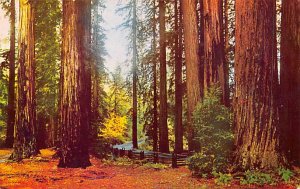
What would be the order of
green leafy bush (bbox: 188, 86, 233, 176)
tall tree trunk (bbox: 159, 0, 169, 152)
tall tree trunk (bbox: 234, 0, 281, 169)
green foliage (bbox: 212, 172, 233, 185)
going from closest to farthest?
green foliage (bbox: 212, 172, 233, 185) < tall tree trunk (bbox: 234, 0, 281, 169) < green leafy bush (bbox: 188, 86, 233, 176) < tall tree trunk (bbox: 159, 0, 169, 152)

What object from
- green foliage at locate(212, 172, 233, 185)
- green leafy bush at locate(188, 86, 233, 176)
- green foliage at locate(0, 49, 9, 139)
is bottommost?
green foliage at locate(212, 172, 233, 185)

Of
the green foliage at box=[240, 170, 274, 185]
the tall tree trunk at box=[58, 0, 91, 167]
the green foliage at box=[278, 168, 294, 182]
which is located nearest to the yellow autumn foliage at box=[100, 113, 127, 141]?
the tall tree trunk at box=[58, 0, 91, 167]

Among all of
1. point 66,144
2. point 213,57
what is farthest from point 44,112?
point 213,57

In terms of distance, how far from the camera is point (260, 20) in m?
9.72

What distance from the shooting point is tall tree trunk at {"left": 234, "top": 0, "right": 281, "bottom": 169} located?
947 centimetres

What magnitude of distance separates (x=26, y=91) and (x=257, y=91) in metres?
10.0

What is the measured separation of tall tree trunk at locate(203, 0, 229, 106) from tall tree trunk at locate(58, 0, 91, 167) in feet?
16.1

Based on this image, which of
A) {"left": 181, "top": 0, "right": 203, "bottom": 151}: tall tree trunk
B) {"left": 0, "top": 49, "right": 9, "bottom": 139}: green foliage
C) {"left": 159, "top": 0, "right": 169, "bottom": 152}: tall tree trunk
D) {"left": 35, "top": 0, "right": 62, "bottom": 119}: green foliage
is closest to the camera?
{"left": 181, "top": 0, "right": 203, "bottom": 151}: tall tree trunk

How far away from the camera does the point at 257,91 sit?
9578 millimetres

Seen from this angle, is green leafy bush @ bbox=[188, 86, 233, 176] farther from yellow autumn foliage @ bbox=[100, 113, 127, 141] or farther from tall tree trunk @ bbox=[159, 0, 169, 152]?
yellow autumn foliage @ bbox=[100, 113, 127, 141]

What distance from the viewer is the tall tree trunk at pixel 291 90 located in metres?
10.9

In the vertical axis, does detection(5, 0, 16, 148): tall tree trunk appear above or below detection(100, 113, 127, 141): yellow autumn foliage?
above

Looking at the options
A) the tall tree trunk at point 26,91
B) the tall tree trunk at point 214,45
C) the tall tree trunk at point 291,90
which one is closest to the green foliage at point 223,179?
the tall tree trunk at point 291,90

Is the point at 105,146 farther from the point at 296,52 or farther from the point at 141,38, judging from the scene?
the point at 141,38
